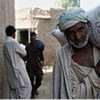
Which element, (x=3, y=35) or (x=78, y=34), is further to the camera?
(x=3, y=35)

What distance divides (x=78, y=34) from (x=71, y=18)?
117mm

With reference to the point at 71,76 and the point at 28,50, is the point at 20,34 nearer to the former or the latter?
the point at 28,50

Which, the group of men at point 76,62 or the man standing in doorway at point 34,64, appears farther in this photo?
the man standing in doorway at point 34,64

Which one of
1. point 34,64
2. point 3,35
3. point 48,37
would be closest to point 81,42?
point 3,35

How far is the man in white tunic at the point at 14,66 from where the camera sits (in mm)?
6879

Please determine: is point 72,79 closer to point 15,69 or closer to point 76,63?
point 76,63

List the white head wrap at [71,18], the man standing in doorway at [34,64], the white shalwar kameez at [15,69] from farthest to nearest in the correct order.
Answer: the man standing in doorway at [34,64], the white shalwar kameez at [15,69], the white head wrap at [71,18]

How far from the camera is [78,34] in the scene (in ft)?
8.75

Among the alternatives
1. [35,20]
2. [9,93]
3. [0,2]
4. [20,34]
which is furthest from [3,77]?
[20,34]

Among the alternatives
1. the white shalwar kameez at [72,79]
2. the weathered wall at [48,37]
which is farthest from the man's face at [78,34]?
the weathered wall at [48,37]

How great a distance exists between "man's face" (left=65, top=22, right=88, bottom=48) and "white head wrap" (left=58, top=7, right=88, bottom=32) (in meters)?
0.03

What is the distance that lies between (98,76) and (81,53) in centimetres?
22

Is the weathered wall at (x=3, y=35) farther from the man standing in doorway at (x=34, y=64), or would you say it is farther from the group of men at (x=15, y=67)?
the man standing in doorway at (x=34, y=64)

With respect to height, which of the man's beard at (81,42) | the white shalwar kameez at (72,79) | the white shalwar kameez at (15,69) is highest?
the man's beard at (81,42)
